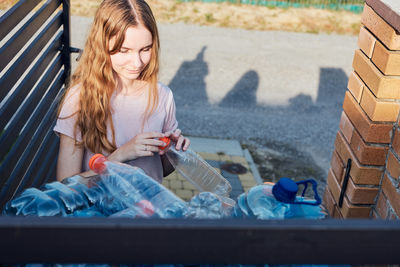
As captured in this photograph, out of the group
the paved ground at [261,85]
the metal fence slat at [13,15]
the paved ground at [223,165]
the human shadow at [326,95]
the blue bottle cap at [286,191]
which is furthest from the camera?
the human shadow at [326,95]

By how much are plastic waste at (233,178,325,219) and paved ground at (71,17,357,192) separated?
3.44 meters

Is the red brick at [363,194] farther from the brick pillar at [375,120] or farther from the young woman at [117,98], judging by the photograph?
the young woman at [117,98]

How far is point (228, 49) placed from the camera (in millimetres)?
9398

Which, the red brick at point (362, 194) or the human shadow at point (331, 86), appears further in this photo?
the human shadow at point (331, 86)

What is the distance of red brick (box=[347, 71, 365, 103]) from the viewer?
250 centimetres

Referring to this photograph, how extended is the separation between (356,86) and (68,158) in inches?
59.4

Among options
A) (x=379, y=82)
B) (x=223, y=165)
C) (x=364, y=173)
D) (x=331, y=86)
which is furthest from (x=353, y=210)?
(x=331, y=86)

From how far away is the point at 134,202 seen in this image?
5.66 feet

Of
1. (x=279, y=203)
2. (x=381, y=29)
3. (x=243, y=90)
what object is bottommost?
(x=243, y=90)

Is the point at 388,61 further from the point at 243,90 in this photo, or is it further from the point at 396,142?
the point at 243,90

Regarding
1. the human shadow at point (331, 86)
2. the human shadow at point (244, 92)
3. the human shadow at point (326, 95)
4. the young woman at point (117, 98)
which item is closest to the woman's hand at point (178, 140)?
the young woman at point (117, 98)

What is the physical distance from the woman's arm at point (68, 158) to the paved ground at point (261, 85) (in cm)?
315

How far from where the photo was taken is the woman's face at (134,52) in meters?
2.16

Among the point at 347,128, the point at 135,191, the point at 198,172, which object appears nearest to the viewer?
the point at 135,191
